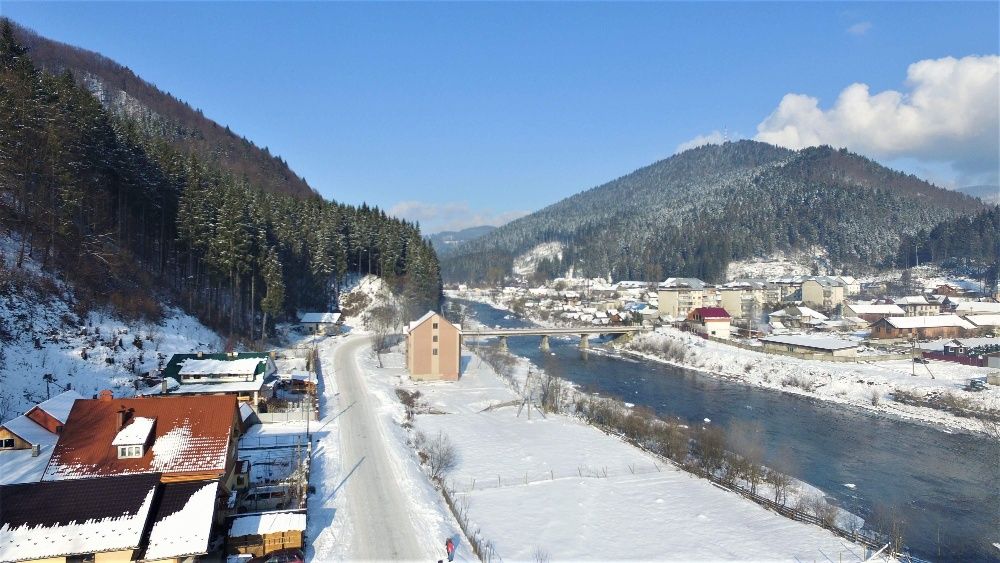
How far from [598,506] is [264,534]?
34.4 ft

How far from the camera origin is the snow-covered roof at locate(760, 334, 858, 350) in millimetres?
48963

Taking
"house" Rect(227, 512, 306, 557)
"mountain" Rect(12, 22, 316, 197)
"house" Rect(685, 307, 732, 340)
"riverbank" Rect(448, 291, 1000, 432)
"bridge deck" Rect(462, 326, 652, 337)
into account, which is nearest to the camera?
"house" Rect(227, 512, 306, 557)

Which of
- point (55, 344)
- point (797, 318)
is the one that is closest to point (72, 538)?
point (55, 344)

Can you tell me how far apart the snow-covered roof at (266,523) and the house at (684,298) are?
7077 centimetres

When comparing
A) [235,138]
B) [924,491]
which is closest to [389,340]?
[924,491]

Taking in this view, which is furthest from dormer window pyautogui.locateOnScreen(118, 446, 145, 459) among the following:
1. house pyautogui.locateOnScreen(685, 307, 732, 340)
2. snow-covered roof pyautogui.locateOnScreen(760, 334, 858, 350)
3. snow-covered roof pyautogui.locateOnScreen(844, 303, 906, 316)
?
snow-covered roof pyautogui.locateOnScreen(844, 303, 906, 316)

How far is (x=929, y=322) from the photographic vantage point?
56406 mm

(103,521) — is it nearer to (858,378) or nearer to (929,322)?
(858,378)

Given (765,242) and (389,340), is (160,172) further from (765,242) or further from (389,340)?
(765,242)

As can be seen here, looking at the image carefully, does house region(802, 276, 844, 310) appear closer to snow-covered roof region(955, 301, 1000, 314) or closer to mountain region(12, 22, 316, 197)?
snow-covered roof region(955, 301, 1000, 314)

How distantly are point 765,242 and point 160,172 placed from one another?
122 metres

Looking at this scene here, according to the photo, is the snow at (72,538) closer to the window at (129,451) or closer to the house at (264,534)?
the house at (264,534)

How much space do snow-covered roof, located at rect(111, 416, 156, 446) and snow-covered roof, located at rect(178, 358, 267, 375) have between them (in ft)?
42.2

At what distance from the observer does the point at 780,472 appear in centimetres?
2441
